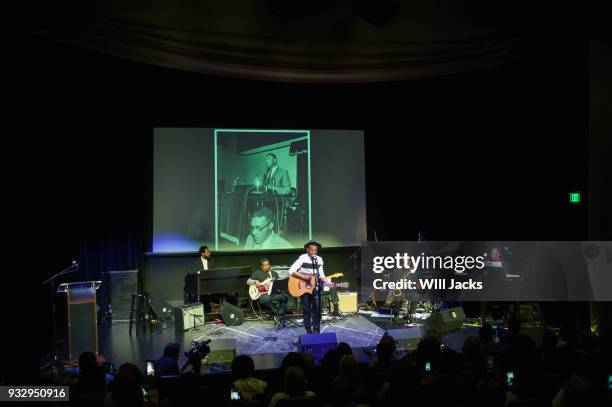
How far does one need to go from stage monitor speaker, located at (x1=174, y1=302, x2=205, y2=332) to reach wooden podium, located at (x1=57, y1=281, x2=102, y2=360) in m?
2.44

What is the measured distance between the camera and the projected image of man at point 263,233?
12539 mm

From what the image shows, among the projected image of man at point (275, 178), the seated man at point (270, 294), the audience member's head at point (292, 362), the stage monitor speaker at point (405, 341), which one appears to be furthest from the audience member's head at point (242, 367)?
the projected image of man at point (275, 178)

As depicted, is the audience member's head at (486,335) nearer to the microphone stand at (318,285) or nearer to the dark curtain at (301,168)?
the microphone stand at (318,285)

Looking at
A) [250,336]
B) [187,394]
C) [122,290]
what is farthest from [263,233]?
[187,394]

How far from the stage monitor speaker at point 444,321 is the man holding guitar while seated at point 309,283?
1871 millimetres

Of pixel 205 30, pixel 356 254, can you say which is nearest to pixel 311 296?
pixel 356 254

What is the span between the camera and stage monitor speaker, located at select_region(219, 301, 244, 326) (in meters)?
10.5

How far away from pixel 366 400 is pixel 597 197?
17.6ft

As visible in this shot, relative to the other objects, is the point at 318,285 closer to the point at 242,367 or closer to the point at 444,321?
the point at 444,321

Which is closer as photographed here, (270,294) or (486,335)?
(486,335)

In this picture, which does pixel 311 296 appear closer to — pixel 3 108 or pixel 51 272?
pixel 51 272

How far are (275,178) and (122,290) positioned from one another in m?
4.10

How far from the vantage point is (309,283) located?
9.06 meters

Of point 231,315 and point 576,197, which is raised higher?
point 576,197
